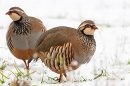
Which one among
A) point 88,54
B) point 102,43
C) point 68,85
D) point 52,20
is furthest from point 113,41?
point 68,85

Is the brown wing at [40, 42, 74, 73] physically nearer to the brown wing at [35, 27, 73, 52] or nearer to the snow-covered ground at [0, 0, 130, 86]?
the brown wing at [35, 27, 73, 52]

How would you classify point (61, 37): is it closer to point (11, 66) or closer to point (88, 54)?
point (88, 54)

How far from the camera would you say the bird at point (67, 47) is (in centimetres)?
489

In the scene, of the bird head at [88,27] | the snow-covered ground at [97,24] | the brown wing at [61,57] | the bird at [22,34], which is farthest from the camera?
the bird at [22,34]

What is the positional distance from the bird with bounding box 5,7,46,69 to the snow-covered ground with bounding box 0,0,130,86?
0.58ft

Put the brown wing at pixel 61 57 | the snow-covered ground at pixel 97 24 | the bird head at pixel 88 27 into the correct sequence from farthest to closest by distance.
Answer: the snow-covered ground at pixel 97 24 → the bird head at pixel 88 27 → the brown wing at pixel 61 57

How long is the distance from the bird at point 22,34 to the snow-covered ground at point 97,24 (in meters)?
0.18

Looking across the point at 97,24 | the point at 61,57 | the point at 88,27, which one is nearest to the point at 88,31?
the point at 88,27

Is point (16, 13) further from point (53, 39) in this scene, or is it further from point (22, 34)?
point (53, 39)

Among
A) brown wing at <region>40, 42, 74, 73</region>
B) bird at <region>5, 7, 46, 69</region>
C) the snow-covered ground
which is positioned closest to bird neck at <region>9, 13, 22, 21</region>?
bird at <region>5, 7, 46, 69</region>

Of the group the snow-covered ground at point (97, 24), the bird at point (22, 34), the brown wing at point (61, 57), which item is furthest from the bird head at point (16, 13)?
the brown wing at point (61, 57)

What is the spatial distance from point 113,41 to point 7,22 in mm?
2912

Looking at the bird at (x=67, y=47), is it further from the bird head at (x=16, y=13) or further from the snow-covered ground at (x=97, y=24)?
the bird head at (x=16, y=13)

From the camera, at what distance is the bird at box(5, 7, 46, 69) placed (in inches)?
222
